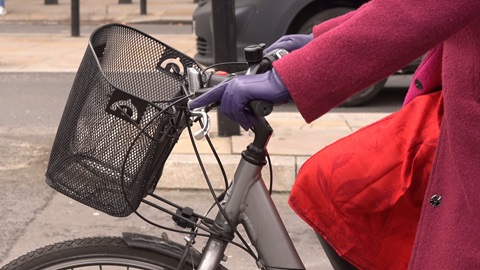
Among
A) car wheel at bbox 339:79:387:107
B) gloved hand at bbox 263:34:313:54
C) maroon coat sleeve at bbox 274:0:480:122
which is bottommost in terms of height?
car wheel at bbox 339:79:387:107

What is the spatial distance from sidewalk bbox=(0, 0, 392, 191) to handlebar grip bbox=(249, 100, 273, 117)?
3.60 meters

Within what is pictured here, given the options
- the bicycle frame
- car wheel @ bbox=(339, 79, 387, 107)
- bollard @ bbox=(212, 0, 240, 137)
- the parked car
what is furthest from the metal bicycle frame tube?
car wheel @ bbox=(339, 79, 387, 107)

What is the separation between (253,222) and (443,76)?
1.82 feet

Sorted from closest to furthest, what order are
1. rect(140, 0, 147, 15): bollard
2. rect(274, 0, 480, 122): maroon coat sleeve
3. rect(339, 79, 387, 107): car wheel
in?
rect(274, 0, 480, 122): maroon coat sleeve
rect(339, 79, 387, 107): car wheel
rect(140, 0, 147, 15): bollard

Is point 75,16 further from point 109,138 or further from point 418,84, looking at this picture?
point 109,138

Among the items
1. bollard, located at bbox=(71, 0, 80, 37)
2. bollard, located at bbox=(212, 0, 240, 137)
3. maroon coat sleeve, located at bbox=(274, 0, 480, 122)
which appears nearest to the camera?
maroon coat sleeve, located at bbox=(274, 0, 480, 122)

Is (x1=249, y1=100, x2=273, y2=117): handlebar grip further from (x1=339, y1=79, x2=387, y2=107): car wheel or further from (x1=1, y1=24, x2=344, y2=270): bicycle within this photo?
(x1=339, y1=79, x2=387, y2=107): car wheel

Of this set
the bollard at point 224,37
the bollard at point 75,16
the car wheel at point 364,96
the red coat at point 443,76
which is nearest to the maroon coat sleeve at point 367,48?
the red coat at point 443,76

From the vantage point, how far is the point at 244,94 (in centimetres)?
185

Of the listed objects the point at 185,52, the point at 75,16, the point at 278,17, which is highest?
the point at 278,17

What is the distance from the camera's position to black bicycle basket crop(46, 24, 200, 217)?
1.97m

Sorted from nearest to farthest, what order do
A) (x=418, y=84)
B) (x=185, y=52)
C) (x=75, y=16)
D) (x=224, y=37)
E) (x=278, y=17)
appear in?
(x=418, y=84) → (x=224, y=37) → (x=278, y=17) → (x=185, y=52) → (x=75, y=16)

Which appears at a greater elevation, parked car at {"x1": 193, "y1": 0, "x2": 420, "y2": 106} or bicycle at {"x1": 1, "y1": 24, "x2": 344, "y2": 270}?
bicycle at {"x1": 1, "y1": 24, "x2": 344, "y2": 270}

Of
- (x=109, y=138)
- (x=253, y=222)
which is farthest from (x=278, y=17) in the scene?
(x=109, y=138)
